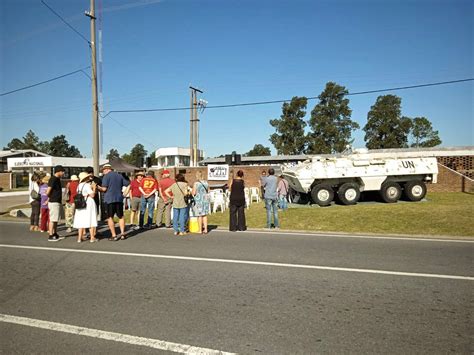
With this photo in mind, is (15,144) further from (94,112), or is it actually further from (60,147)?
(94,112)

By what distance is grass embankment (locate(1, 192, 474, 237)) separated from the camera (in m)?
9.68

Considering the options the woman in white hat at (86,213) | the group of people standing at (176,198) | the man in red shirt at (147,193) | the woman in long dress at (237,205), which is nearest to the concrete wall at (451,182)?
the woman in long dress at (237,205)

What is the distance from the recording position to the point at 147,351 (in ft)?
9.96

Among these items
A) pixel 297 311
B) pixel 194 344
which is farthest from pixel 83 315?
pixel 297 311

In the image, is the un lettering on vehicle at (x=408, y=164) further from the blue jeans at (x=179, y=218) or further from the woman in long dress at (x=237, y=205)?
the blue jeans at (x=179, y=218)

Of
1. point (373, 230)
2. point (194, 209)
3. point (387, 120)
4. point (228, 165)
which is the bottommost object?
point (373, 230)

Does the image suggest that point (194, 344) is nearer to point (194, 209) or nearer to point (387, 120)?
point (194, 209)

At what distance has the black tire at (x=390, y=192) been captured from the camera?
1488 centimetres

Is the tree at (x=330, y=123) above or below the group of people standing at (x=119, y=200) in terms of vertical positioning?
above

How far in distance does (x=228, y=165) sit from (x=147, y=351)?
898 inches

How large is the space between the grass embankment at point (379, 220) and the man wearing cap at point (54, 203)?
4.51m

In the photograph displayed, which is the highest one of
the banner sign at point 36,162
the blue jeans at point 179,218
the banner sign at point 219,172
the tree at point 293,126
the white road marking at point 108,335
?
the tree at point 293,126

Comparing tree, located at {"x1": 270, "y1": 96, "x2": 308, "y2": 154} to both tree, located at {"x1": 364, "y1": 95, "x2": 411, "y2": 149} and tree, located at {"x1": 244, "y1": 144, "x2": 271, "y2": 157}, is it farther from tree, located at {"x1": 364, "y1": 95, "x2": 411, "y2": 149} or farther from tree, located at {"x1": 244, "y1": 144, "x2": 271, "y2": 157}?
tree, located at {"x1": 244, "y1": 144, "x2": 271, "y2": 157}

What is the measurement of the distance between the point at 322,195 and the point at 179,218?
7523 millimetres
